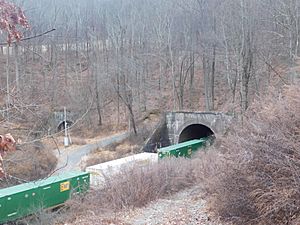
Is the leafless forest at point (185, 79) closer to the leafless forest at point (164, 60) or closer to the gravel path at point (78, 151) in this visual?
the leafless forest at point (164, 60)

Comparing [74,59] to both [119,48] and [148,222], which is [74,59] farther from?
[148,222]

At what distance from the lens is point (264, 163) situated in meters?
9.75

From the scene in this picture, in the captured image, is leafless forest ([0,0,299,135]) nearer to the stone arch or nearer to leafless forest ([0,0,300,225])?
leafless forest ([0,0,300,225])

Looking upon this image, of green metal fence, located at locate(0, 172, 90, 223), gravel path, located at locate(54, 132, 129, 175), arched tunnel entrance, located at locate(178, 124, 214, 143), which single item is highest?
green metal fence, located at locate(0, 172, 90, 223)

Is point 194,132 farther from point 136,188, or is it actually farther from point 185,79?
point 136,188

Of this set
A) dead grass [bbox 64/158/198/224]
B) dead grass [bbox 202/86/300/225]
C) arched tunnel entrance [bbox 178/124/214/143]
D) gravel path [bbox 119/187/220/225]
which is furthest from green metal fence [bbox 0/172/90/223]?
arched tunnel entrance [bbox 178/124/214/143]

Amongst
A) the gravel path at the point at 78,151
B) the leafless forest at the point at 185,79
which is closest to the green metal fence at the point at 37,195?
the leafless forest at the point at 185,79

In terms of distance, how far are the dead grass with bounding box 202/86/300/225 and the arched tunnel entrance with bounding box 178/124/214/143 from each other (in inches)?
687

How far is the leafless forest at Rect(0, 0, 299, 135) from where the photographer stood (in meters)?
32.5

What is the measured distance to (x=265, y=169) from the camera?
977 cm

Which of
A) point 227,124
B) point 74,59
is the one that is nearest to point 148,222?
point 227,124

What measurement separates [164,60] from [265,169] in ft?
107

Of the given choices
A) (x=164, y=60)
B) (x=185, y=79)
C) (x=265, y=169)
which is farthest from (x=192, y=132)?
(x=265, y=169)

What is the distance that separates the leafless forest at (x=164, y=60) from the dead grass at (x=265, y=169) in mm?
19942
